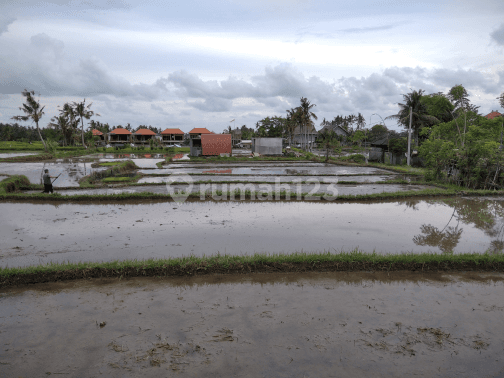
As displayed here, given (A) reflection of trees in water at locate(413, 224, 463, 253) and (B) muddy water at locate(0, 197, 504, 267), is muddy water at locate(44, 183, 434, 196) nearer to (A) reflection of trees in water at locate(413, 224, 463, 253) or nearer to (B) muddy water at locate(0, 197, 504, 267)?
(B) muddy water at locate(0, 197, 504, 267)

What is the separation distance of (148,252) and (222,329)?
339 centimetres

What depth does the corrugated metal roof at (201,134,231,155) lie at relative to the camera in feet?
120

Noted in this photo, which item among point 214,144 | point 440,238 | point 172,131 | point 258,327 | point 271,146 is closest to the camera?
point 258,327

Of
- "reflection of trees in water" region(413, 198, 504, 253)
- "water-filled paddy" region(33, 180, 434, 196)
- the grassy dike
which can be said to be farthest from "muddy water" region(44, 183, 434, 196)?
the grassy dike

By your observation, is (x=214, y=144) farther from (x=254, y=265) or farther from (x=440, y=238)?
(x=254, y=265)

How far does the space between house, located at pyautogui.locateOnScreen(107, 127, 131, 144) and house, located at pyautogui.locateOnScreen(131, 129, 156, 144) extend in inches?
56.5

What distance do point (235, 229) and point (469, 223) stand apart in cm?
729

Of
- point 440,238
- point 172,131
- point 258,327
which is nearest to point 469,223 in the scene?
point 440,238

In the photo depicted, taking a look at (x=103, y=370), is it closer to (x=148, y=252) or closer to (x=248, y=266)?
(x=248, y=266)

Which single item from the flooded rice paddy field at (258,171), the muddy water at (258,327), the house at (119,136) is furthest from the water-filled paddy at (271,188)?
the house at (119,136)

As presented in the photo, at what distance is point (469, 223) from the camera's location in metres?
9.61

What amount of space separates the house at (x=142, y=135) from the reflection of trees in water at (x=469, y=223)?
57326 millimetres

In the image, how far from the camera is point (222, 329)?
4.23 meters

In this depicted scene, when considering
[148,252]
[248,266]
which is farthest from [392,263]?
[148,252]
